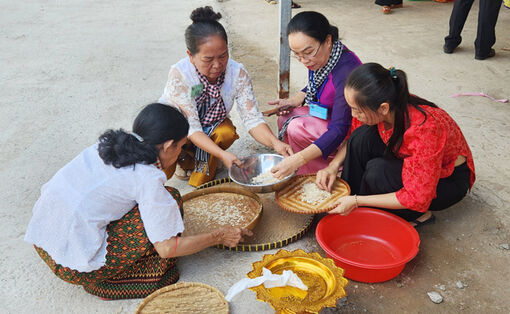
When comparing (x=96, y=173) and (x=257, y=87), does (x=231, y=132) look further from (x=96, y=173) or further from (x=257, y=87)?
(x=257, y=87)

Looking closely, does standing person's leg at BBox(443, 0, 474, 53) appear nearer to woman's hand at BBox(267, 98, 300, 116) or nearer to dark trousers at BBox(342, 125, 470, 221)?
woman's hand at BBox(267, 98, 300, 116)

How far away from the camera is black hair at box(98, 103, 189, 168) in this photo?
181 centimetres

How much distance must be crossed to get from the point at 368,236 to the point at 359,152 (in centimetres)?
49

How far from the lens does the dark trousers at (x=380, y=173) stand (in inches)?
90.8

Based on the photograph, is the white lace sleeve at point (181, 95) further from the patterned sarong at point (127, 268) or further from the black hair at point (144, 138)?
the black hair at point (144, 138)

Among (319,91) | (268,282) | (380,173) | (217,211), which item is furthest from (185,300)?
(319,91)

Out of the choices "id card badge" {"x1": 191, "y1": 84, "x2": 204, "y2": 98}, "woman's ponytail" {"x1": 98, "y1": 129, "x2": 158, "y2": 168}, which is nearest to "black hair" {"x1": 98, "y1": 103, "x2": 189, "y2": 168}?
"woman's ponytail" {"x1": 98, "y1": 129, "x2": 158, "y2": 168}

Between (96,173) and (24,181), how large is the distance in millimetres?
1719

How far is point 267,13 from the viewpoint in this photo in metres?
7.70

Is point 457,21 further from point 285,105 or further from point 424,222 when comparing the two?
point 424,222

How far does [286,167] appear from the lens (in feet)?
8.14

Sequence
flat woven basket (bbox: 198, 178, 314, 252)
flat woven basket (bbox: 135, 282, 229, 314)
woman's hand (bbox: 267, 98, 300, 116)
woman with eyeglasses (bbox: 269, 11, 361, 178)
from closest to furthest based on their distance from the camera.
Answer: flat woven basket (bbox: 135, 282, 229, 314)
flat woven basket (bbox: 198, 178, 314, 252)
woman with eyeglasses (bbox: 269, 11, 361, 178)
woman's hand (bbox: 267, 98, 300, 116)

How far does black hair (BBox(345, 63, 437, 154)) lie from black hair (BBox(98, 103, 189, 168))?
2.87ft

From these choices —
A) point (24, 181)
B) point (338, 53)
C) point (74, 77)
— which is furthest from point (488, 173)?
point (74, 77)
